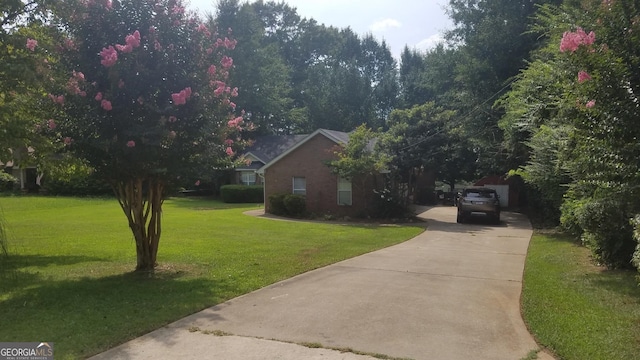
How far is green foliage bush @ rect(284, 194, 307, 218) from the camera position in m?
22.9

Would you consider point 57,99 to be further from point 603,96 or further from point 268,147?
point 268,147

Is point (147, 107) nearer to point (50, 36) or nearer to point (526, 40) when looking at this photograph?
point (50, 36)

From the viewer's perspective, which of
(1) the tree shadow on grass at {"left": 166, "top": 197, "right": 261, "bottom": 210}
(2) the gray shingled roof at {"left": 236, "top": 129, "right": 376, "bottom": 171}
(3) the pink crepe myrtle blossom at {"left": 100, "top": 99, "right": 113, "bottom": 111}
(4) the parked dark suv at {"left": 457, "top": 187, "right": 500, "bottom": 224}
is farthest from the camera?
(2) the gray shingled roof at {"left": 236, "top": 129, "right": 376, "bottom": 171}

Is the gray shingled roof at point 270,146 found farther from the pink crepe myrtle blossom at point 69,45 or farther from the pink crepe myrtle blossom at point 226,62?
the pink crepe myrtle blossom at point 69,45

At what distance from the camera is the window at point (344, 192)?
76.6 feet

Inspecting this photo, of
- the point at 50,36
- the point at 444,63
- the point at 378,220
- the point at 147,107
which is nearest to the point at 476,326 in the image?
the point at 147,107

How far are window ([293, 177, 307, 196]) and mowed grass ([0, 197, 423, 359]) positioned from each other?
610 cm

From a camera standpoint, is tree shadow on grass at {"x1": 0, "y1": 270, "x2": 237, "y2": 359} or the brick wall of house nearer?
tree shadow on grass at {"x1": 0, "y1": 270, "x2": 237, "y2": 359}

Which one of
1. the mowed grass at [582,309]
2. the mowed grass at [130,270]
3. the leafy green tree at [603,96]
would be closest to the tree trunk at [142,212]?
the mowed grass at [130,270]

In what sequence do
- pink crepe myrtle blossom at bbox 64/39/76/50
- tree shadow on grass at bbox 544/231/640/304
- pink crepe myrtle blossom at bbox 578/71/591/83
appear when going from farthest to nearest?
pink crepe myrtle blossom at bbox 64/39/76/50 < tree shadow on grass at bbox 544/231/640/304 < pink crepe myrtle blossom at bbox 578/71/591/83

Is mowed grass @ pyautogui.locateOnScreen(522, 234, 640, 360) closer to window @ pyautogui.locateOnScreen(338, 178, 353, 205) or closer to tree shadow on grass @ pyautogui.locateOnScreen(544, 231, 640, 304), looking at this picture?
tree shadow on grass @ pyautogui.locateOnScreen(544, 231, 640, 304)

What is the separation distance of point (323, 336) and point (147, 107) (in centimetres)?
484

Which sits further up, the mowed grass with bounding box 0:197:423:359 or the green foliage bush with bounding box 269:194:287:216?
the green foliage bush with bounding box 269:194:287:216

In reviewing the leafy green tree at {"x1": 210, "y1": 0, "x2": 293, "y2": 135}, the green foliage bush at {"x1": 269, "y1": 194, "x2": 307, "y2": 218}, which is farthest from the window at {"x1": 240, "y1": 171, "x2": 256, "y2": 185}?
the green foliage bush at {"x1": 269, "y1": 194, "x2": 307, "y2": 218}
